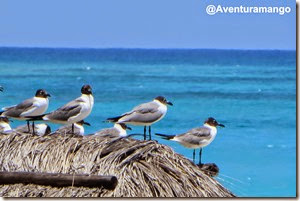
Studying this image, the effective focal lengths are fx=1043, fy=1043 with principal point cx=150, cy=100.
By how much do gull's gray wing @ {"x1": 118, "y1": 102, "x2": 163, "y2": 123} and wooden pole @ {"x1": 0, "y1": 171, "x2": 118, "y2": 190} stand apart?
2337 millimetres

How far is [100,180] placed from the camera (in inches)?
350

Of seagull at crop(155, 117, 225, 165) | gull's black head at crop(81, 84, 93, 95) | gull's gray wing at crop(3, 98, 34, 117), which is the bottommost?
seagull at crop(155, 117, 225, 165)

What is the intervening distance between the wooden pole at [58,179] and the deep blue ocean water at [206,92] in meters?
12.3

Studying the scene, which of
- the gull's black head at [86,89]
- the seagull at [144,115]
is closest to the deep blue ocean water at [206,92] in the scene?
the seagull at [144,115]

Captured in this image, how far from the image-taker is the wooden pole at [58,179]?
29.2ft

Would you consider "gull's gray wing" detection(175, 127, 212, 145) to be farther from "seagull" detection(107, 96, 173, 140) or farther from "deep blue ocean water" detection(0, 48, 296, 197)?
"deep blue ocean water" detection(0, 48, 296, 197)

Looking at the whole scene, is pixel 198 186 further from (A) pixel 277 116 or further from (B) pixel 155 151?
(A) pixel 277 116

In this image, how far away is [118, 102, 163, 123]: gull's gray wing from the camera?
11508 millimetres

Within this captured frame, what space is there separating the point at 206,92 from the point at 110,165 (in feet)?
87.5

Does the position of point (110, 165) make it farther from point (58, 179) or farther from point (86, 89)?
point (86, 89)

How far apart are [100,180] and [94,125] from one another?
66.2ft

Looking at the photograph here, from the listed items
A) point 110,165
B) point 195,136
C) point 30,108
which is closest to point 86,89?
point 30,108

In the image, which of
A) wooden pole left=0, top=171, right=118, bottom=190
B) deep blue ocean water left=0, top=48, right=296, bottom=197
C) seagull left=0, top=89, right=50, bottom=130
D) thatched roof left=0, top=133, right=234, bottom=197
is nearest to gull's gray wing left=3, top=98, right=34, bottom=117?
seagull left=0, top=89, right=50, bottom=130

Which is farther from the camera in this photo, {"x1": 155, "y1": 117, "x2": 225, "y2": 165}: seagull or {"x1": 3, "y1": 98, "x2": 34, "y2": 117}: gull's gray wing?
{"x1": 155, "y1": 117, "x2": 225, "y2": 165}: seagull
